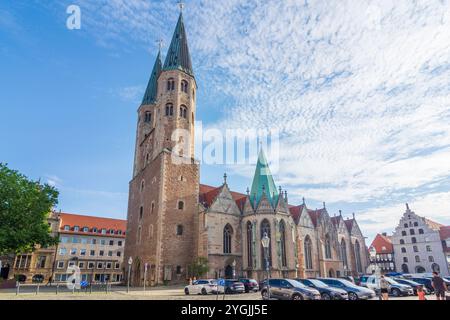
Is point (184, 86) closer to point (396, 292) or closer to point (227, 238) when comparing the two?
point (227, 238)

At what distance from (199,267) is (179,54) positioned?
104 feet

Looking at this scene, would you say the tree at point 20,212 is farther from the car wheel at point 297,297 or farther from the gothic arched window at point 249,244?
the car wheel at point 297,297

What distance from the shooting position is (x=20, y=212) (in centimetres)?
2998

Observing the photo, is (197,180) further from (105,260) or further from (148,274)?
(105,260)

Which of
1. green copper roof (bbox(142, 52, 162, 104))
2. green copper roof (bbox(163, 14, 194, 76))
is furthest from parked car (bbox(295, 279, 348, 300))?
green copper roof (bbox(142, 52, 162, 104))

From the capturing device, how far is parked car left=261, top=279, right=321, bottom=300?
18406mm

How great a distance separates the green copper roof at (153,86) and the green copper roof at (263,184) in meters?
23.0

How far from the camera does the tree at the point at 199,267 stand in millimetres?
34281

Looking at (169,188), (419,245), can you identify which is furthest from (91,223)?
(419,245)

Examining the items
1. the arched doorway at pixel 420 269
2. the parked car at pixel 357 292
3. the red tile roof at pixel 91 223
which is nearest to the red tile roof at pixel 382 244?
the arched doorway at pixel 420 269

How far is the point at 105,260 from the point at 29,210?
38.0 metres

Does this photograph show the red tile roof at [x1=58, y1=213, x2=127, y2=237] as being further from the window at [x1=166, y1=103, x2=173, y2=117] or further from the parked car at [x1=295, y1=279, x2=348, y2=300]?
the parked car at [x1=295, y1=279, x2=348, y2=300]

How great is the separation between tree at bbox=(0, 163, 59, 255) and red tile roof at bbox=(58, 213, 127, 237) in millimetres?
Result: 33281
